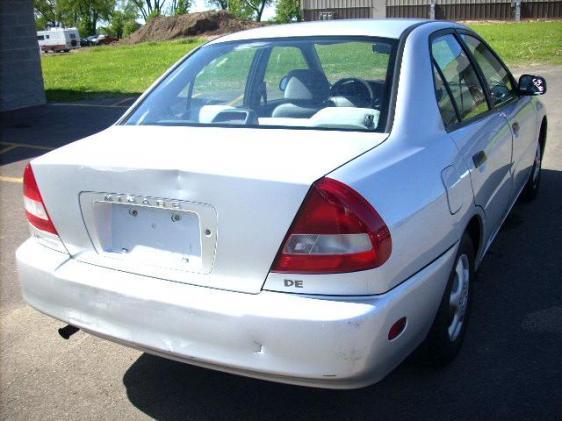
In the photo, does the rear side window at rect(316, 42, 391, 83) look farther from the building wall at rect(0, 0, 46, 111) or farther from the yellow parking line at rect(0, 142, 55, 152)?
the building wall at rect(0, 0, 46, 111)

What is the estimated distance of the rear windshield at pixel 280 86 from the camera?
9.86 feet

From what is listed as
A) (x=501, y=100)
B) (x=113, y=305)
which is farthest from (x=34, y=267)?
(x=501, y=100)

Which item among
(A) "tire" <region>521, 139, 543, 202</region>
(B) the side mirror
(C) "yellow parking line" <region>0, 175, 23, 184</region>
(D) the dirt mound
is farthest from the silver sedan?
(D) the dirt mound

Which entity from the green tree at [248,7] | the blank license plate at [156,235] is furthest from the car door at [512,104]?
the green tree at [248,7]

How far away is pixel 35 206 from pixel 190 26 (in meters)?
48.8

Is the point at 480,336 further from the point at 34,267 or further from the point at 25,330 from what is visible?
the point at 25,330

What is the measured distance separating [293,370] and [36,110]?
1281 cm

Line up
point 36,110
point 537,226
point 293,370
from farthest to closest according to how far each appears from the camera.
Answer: point 36,110
point 537,226
point 293,370

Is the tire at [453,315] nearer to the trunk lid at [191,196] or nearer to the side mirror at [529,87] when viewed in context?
the trunk lid at [191,196]

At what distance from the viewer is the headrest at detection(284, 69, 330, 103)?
11.1 feet

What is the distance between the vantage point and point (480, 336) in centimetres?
334

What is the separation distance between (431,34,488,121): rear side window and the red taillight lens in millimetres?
2042

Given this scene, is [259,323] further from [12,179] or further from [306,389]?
[12,179]

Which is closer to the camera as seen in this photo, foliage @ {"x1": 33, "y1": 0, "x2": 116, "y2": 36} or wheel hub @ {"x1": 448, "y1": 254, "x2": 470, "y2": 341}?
wheel hub @ {"x1": 448, "y1": 254, "x2": 470, "y2": 341}
